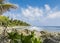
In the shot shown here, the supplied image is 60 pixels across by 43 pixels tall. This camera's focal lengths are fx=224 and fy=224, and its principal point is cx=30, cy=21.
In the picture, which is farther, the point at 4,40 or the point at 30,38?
the point at 4,40

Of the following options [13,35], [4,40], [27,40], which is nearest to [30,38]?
[27,40]

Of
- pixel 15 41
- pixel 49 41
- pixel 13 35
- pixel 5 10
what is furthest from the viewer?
pixel 5 10

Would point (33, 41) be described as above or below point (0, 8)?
below

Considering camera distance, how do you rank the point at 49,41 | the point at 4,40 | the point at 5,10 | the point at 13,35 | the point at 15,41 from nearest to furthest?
1. the point at 15,41
2. the point at 13,35
3. the point at 49,41
4. the point at 4,40
5. the point at 5,10

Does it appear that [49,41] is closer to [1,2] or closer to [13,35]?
[13,35]

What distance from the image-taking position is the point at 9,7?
61.9 feet

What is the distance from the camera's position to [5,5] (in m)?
19.0

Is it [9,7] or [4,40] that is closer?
[4,40]

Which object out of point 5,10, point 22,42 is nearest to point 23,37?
point 22,42

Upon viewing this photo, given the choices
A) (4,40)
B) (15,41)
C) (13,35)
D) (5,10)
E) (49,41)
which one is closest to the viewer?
(15,41)

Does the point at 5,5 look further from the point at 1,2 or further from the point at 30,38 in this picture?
the point at 30,38

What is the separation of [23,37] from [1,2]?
1469cm

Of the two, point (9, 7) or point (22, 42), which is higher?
point (9, 7)

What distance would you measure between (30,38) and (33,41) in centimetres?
10
